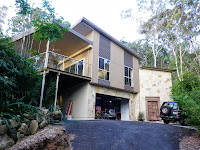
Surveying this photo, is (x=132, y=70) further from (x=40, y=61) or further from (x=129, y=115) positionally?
(x=40, y=61)

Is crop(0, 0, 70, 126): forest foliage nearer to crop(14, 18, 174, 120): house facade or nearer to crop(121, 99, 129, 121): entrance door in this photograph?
crop(14, 18, 174, 120): house facade

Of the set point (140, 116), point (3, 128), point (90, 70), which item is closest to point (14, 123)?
point (3, 128)

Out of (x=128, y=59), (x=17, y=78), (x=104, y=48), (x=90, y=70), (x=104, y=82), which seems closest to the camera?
(x=17, y=78)

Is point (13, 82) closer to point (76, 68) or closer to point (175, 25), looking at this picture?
point (76, 68)

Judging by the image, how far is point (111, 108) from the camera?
18.5m

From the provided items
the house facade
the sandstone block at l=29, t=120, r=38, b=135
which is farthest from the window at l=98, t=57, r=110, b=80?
the sandstone block at l=29, t=120, r=38, b=135

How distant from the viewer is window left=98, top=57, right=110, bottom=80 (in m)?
13.1

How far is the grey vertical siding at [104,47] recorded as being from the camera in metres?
13.5

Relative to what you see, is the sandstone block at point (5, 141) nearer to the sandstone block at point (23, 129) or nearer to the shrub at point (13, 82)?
the shrub at point (13, 82)

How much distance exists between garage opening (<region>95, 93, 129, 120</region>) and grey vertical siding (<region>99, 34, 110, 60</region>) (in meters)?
4.60

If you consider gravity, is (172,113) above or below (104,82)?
below

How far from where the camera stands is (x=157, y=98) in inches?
612

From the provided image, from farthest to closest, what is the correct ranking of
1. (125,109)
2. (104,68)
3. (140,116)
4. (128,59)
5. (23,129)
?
(128,59) → (125,109) → (140,116) → (104,68) → (23,129)

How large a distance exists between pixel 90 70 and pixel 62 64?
225 centimetres
